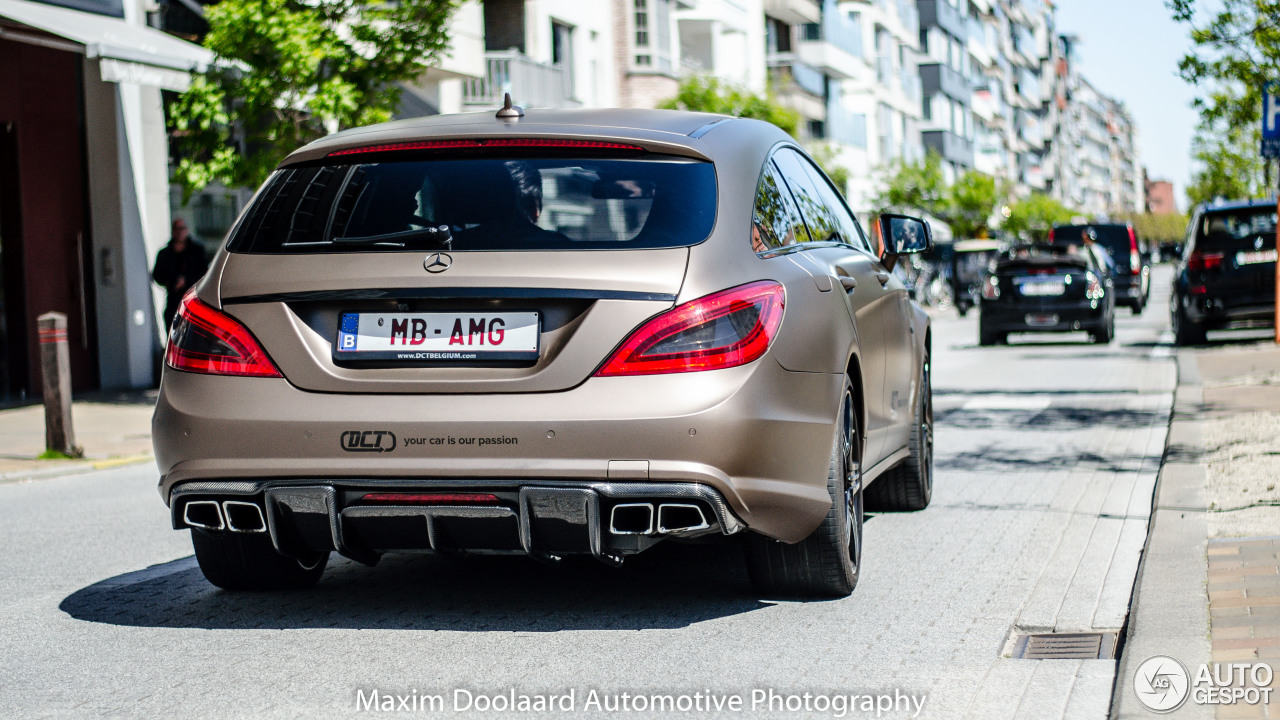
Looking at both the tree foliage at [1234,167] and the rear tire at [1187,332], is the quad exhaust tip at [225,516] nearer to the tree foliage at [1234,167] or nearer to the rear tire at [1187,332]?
the rear tire at [1187,332]

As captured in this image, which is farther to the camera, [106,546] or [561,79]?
[561,79]

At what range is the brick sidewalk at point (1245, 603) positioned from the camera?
14.2 feet

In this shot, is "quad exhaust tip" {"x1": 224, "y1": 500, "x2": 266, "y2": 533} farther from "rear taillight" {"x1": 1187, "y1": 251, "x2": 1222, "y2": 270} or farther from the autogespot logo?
"rear taillight" {"x1": 1187, "y1": 251, "x2": 1222, "y2": 270}

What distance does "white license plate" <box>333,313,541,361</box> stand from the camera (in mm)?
4691

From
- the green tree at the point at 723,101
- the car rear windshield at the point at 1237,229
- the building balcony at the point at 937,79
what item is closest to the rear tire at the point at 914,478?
the car rear windshield at the point at 1237,229

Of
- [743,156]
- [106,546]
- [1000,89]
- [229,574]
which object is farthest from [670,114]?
[1000,89]

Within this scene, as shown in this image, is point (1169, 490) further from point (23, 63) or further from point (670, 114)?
point (23, 63)

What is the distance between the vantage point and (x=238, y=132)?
63.5ft

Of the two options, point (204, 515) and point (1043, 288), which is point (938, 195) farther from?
point (204, 515)

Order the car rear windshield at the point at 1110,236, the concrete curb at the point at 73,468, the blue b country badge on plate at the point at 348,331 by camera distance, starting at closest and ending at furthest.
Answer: the blue b country badge on plate at the point at 348,331, the concrete curb at the point at 73,468, the car rear windshield at the point at 1110,236

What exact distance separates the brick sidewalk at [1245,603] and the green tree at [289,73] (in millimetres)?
11989

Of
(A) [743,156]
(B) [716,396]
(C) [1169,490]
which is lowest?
(C) [1169,490]

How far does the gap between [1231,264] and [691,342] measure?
17.2m

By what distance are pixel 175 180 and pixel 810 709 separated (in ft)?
46.9
